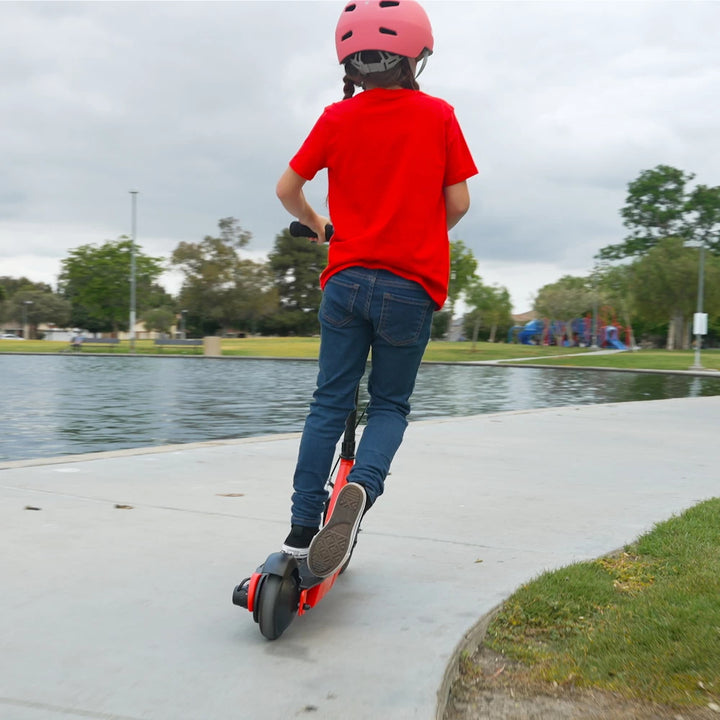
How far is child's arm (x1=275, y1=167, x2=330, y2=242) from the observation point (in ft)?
8.61

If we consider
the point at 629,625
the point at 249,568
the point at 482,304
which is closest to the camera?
the point at 629,625

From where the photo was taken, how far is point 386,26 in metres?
2.50

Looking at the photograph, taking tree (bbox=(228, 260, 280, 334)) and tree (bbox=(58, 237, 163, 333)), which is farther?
tree (bbox=(228, 260, 280, 334))

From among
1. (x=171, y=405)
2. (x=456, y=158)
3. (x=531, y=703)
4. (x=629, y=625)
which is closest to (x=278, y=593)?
(x=531, y=703)

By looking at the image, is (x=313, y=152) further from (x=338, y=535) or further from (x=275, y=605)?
(x=275, y=605)

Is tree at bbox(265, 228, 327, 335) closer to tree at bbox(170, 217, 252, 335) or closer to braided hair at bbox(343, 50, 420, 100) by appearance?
tree at bbox(170, 217, 252, 335)

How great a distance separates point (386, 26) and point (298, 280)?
8412 cm

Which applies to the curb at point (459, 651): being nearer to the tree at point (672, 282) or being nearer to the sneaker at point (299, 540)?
the sneaker at point (299, 540)

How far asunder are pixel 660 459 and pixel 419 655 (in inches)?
177

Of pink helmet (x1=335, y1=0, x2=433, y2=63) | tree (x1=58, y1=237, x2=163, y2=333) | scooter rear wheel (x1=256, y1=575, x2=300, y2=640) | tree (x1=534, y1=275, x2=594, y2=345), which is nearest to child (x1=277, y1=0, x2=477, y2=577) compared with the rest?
pink helmet (x1=335, y1=0, x2=433, y2=63)

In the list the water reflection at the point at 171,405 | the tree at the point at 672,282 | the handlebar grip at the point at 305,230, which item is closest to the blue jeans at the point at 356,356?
the handlebar grip at the point at 305,230

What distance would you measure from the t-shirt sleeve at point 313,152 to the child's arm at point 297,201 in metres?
0.03

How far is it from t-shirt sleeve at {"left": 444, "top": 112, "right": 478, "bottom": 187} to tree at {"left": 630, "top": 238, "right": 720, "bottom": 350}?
54591mm

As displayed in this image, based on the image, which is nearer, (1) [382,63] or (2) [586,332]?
(1) [382,63]
